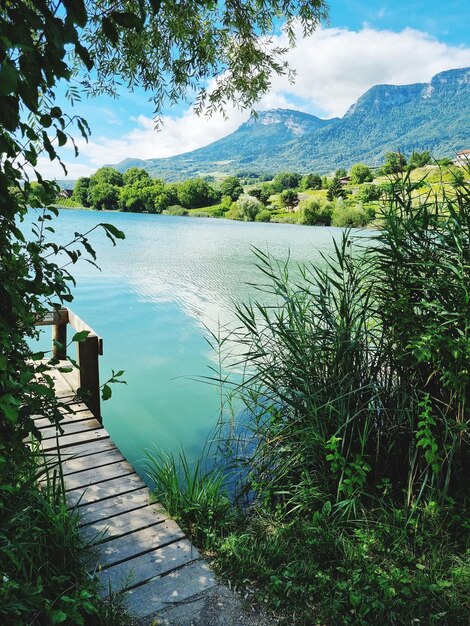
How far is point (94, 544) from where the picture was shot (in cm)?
207

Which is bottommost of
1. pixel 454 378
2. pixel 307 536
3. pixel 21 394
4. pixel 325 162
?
pixel 307 536

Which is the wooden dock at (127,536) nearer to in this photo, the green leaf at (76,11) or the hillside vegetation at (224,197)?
the green leaf at (76,11)

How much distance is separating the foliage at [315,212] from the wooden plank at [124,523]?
38850 mm

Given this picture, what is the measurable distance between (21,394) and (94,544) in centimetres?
124

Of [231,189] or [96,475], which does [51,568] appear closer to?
[96,475]

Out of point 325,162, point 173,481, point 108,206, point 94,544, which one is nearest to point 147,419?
point 173,481

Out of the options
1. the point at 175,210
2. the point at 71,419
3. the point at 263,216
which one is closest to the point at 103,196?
the point at 175,210

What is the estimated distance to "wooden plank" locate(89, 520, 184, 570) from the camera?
6.75 ft

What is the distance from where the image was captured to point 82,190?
57.4m

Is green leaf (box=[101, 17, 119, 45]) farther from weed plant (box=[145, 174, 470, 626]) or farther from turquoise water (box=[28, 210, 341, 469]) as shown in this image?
turquoise water (box=[28, 210, 341, 469])

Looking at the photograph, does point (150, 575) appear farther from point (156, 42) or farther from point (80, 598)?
point (156, 42)

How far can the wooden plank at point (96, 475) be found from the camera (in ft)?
8.68

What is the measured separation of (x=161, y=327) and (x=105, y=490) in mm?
6746

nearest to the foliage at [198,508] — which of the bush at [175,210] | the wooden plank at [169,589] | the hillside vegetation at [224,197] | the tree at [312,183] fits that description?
the wooden plank at [169,589]
